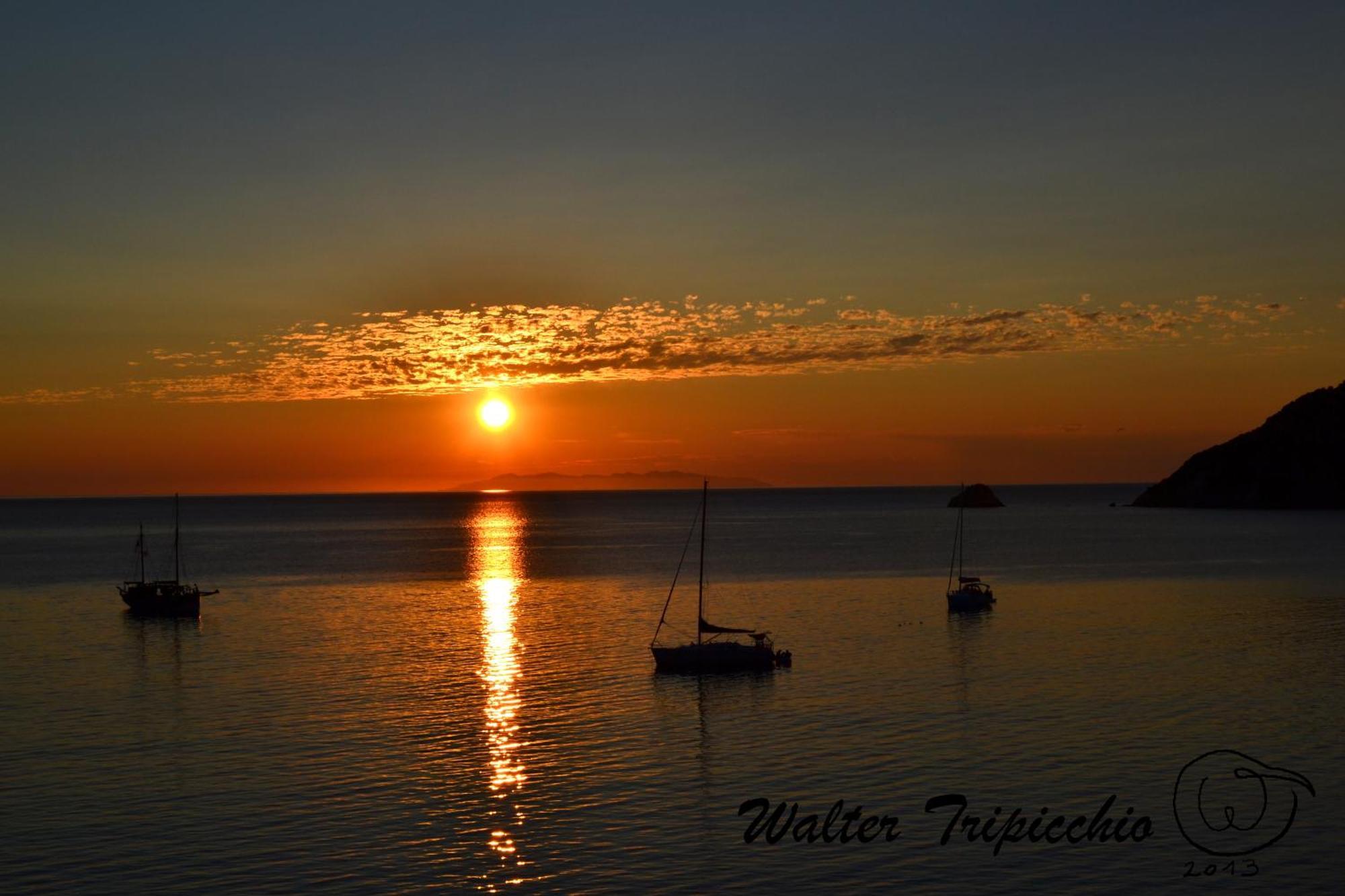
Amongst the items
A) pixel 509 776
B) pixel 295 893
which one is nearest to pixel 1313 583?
pixel 509 776

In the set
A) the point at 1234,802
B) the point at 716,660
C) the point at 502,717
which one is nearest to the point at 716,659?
the point at 716,660

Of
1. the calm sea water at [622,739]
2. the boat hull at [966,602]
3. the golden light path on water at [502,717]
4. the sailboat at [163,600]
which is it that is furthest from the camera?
the sailboat at [163,600]

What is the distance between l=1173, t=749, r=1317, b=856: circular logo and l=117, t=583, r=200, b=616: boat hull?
259 ft

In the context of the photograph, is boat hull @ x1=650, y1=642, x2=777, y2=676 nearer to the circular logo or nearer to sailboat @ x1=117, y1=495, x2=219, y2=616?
the circular logo

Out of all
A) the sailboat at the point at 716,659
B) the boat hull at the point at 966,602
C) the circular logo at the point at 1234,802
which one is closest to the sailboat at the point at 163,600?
the sailboat at the point at 716,659

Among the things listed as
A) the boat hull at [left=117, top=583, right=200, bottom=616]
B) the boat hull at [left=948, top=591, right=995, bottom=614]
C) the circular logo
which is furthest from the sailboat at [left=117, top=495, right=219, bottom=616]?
the circular logo

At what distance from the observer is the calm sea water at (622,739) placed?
106 feet

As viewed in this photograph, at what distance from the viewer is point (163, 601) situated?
9500 cm

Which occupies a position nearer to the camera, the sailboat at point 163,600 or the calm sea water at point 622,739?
the calm sea water at point 622,739

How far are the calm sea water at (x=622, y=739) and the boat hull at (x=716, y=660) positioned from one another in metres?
1.44

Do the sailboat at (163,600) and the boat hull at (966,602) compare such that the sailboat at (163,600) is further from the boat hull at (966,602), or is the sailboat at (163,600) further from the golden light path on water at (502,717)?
the boat hull at (966,602)

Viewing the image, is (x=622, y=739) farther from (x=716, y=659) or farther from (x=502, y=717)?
(x=716, y=659)

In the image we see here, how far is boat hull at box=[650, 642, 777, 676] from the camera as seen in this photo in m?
64.2

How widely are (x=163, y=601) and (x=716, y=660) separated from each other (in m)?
53.3
